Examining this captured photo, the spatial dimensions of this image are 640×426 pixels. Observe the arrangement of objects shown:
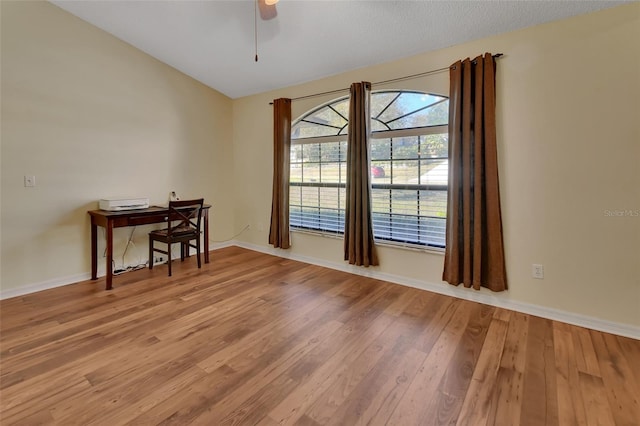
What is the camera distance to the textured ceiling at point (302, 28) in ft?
8.28

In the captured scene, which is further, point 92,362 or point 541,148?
point 541,148

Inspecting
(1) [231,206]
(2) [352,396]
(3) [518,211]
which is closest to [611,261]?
(3) [518,211]

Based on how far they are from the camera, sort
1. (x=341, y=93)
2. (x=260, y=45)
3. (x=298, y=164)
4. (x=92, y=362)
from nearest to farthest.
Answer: (x=92, y=362) → (x=260, y=45) → (x=341, y=93) → (x=298, y=164)

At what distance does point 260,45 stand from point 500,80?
2433 mm

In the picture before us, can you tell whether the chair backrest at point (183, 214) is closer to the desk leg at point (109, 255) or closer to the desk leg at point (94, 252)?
the desk leg at point (109, 255)

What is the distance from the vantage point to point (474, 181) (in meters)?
2.79

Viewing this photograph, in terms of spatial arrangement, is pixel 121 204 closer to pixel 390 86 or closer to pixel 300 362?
pixel 300 362

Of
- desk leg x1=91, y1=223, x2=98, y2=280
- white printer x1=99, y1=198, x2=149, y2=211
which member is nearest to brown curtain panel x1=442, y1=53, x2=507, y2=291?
white printer x1=99, y1=198, x2=149, y2=211

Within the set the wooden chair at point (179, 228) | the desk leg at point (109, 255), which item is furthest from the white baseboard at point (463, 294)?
the wooden chair at point (179, 228)

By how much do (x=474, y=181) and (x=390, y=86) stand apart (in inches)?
55.0

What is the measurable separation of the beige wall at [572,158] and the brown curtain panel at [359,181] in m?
0.83

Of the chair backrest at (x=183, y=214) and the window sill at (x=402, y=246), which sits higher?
the chair backrest at (x=183, y=214)

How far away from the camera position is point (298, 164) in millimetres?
4438

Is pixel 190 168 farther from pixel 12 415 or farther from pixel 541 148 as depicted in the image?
pixel 541 148
